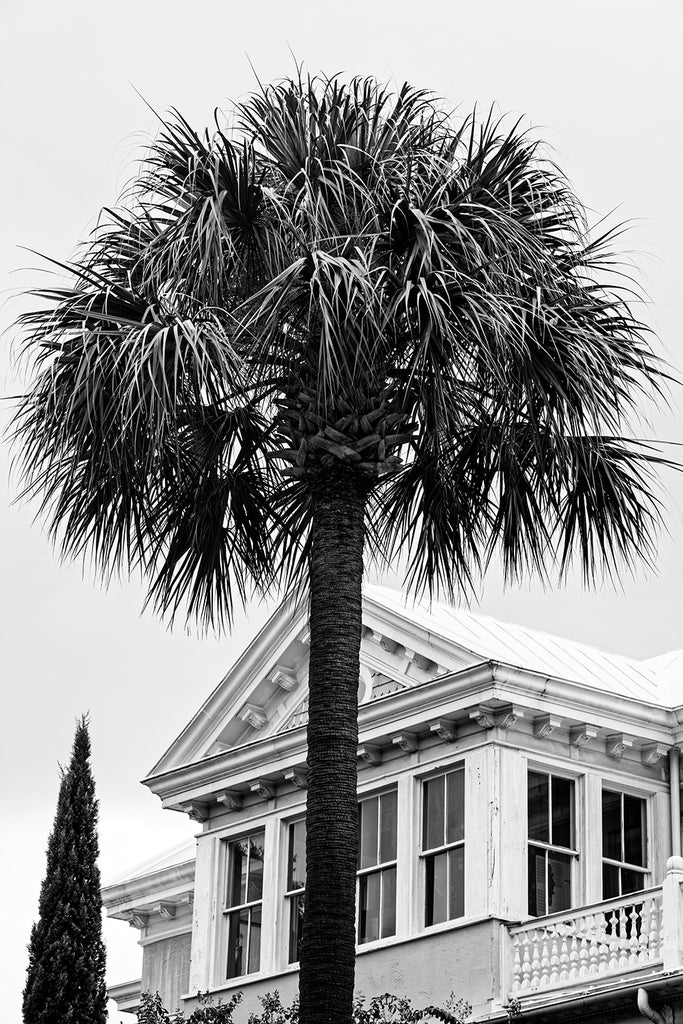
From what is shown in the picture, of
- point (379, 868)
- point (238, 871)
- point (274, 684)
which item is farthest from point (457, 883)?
point (274, 684)

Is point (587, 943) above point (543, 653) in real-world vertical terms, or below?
below

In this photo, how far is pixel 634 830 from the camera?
19.2m

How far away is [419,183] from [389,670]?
25.4 ft

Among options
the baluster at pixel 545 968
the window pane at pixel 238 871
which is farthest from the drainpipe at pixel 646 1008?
the window pane at pixel 238 871

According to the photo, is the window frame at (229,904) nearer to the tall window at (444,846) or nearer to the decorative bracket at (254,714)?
the decorative bracket at (254,714)

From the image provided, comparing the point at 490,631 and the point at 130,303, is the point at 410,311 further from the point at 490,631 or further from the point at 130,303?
the point at 490,631

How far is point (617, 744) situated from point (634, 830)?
98cm

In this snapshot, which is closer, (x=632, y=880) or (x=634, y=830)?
(x=632, y=880)

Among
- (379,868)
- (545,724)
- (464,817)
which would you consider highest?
(545,724)

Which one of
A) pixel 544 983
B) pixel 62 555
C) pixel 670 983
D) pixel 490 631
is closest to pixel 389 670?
pixel 490 631

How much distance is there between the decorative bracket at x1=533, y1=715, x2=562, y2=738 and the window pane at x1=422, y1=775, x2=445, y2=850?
119cm

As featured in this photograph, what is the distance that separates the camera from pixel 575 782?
62.1ft

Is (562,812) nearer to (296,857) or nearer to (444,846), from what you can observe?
(444,846)

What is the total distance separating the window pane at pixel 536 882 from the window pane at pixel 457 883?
68cm
